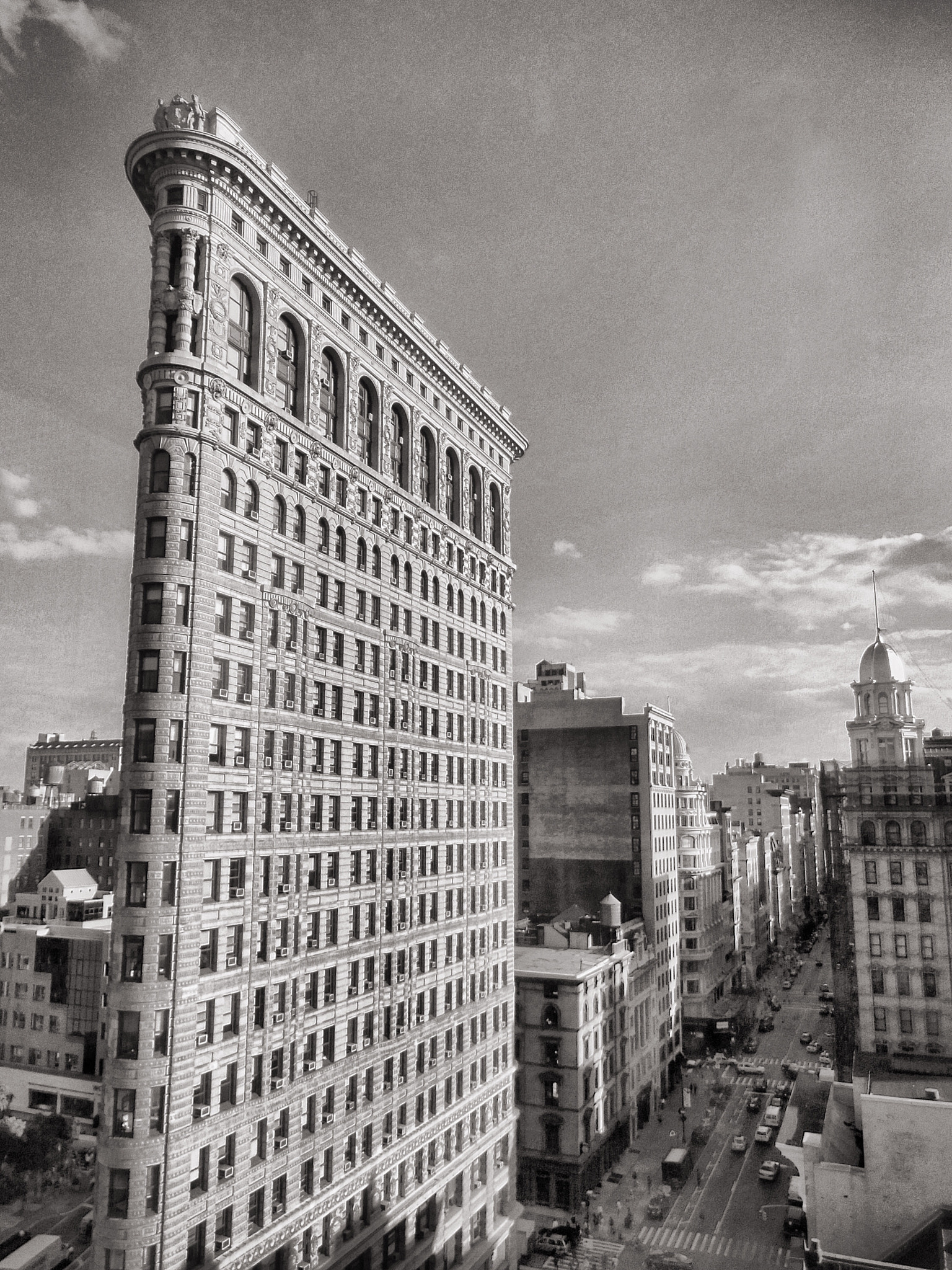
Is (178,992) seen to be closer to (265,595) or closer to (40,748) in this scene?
(265,595)

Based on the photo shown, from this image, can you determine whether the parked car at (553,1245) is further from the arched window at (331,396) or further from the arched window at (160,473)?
the arched window at (160,473)

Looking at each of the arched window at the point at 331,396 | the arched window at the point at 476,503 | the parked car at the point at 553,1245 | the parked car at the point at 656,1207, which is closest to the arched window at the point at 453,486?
the arched window at the point at 476,503

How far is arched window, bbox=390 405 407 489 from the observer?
188 feet

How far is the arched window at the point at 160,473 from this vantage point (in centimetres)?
3888

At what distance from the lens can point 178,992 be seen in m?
36.0

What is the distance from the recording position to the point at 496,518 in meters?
73.2

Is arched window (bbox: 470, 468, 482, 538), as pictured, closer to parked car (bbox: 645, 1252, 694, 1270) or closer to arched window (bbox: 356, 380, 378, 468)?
arched window (bbox: 356, 380, 378, 468)

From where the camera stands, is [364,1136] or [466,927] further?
[466,927]

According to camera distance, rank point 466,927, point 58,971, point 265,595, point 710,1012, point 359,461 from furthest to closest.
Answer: point 710,1012 < point 58,971 < point 466,927 < point 359,461 < point 265,595

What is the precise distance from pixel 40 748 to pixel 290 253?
149753 mm

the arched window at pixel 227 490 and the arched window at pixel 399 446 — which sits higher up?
the arched window at pixel 399 446

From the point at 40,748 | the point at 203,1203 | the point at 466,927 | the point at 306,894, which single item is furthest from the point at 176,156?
the point at 40,748

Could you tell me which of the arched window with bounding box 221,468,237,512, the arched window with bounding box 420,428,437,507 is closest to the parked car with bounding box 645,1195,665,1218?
the arched window with bounding box 420,428,437,507

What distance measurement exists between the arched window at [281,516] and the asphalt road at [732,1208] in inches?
2393
